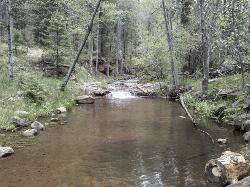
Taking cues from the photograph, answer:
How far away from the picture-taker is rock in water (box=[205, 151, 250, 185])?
9.17m

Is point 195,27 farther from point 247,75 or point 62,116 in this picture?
point 62,116

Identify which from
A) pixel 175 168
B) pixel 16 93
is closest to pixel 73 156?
pixel 175 168

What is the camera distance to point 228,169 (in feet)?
30.3

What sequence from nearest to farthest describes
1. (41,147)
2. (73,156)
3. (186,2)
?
(73,156), (41,147), (186,2)

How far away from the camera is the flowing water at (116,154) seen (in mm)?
9930

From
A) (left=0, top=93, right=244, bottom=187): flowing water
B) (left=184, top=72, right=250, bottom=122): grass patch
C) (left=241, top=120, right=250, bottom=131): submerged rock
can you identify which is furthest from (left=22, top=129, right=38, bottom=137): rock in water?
(left=184, top=72, right=250, bottom=122): grass patch

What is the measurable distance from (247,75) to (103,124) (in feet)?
32.8

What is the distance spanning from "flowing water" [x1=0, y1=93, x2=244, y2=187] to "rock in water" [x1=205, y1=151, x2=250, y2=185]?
32 cm

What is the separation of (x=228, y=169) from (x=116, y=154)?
165 inches

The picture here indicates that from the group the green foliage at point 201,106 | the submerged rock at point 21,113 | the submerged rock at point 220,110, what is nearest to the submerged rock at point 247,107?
the submerged rock at point 220,110

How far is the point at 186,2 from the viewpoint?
35.8 meters

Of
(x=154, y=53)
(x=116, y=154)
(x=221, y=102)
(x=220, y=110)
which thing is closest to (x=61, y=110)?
(x=220, y=110)

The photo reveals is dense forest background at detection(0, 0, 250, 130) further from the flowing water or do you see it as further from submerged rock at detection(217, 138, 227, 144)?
submerged rock at detection(217, 138, 227, 144)

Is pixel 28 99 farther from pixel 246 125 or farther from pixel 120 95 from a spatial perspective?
pixel 120 95
